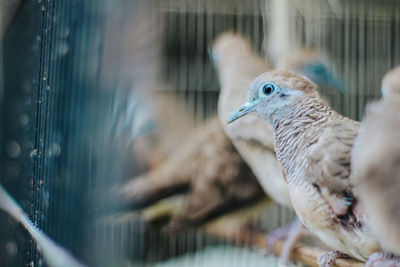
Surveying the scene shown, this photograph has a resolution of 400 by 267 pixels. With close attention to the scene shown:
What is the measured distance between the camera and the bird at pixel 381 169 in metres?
0.42

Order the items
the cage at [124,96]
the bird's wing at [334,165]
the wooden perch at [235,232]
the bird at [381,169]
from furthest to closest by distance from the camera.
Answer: the wooden perch at [235,232]
the cage at [124,96]
the bird's wing at [334,165]
the bird at [381,169]

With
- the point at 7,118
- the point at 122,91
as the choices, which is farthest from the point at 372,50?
the point at 7,118

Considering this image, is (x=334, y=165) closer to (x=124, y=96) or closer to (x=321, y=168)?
(x=321, y=168)

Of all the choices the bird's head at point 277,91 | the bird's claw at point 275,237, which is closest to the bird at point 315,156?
the bird's head at point 277,91

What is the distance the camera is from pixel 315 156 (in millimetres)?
569

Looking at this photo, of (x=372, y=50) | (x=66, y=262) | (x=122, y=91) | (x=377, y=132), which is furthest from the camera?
(x=372, y=50)

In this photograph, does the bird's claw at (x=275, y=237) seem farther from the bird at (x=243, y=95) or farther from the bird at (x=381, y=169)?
the bird at (x=381, y=169)

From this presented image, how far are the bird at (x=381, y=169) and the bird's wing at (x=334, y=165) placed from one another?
0.05 m

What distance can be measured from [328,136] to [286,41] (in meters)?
0.80

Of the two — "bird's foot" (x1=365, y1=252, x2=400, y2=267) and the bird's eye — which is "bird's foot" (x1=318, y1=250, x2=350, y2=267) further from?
the bird's eye

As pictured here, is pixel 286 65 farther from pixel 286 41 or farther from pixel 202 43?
pixel 202 43

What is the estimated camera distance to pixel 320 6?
1561 mm

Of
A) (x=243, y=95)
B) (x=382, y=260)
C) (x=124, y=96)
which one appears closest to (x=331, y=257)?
(x=382, y=260)

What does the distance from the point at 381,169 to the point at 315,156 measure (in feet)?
0.49
